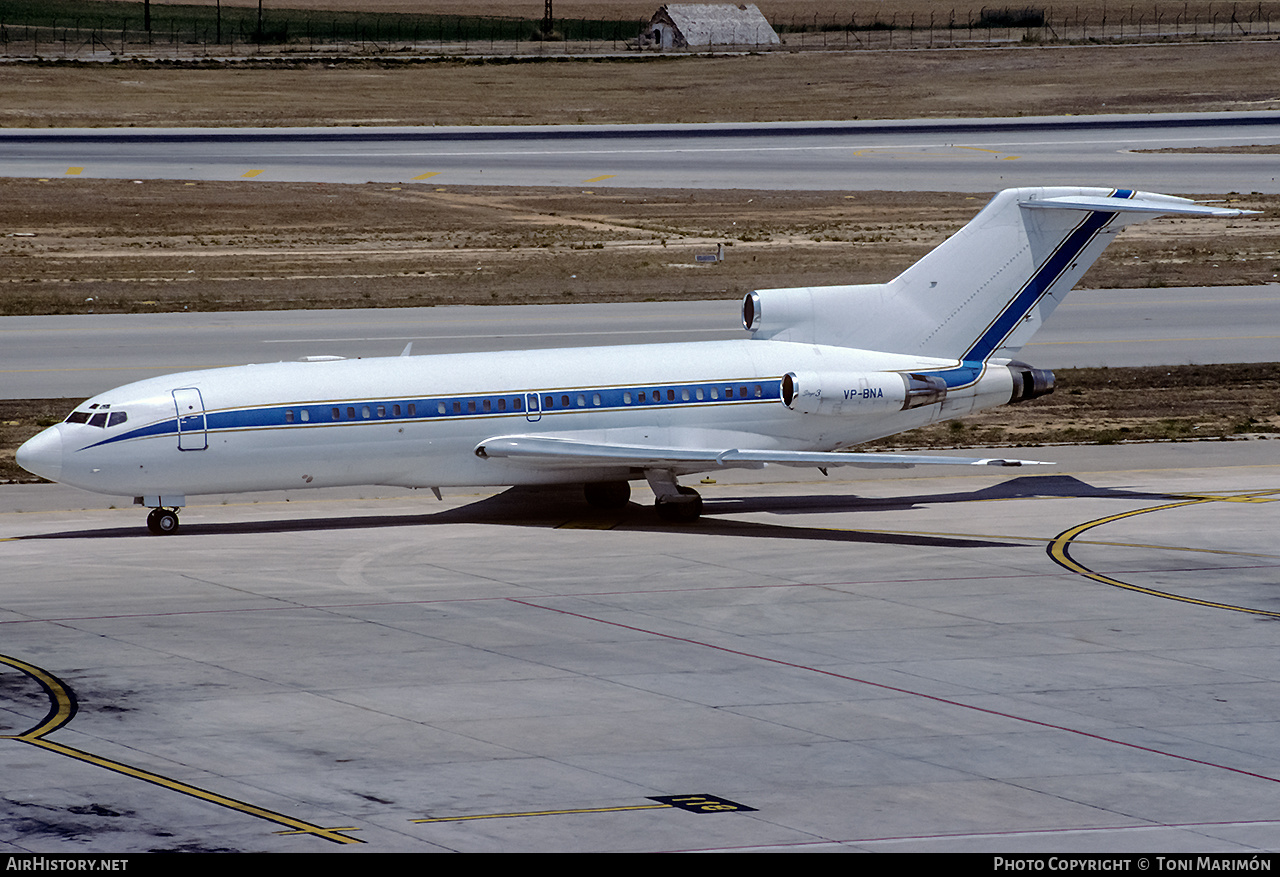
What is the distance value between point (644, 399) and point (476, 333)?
18.6 metres

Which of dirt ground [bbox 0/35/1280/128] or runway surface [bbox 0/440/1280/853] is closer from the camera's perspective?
runway surface [bbox 0/440/1280/853]

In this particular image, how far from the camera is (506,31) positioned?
15750 centimetres

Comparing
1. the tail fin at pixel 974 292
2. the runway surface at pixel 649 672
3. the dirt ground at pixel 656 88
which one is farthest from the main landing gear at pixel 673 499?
the dirt ground at pixel 656 88

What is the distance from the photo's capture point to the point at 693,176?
269ft

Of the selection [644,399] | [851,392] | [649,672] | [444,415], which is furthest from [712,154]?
[649,672]

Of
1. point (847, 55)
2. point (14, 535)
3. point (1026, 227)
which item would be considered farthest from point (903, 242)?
point (847, 55)

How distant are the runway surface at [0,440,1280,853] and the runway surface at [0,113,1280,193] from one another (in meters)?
46.9

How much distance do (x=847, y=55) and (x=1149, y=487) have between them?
322ft

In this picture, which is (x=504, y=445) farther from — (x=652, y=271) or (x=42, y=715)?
(x=652, y=271)

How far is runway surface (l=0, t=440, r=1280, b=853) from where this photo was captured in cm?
1758

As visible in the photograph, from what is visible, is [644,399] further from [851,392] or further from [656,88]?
[656,88]

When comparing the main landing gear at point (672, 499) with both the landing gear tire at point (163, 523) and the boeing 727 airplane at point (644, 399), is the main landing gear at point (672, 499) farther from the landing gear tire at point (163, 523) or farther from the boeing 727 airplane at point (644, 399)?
the landing gear tire at point (163, 523)

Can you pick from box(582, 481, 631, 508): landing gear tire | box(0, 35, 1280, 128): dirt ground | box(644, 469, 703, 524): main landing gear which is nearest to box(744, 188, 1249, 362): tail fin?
box(644, 469, 703, 524): main landing gear

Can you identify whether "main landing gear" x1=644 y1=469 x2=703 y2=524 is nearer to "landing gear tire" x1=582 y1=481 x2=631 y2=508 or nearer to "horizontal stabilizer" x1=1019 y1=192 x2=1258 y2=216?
"landing gear tire" x1=582 y1=481 x2=631 y2=508
